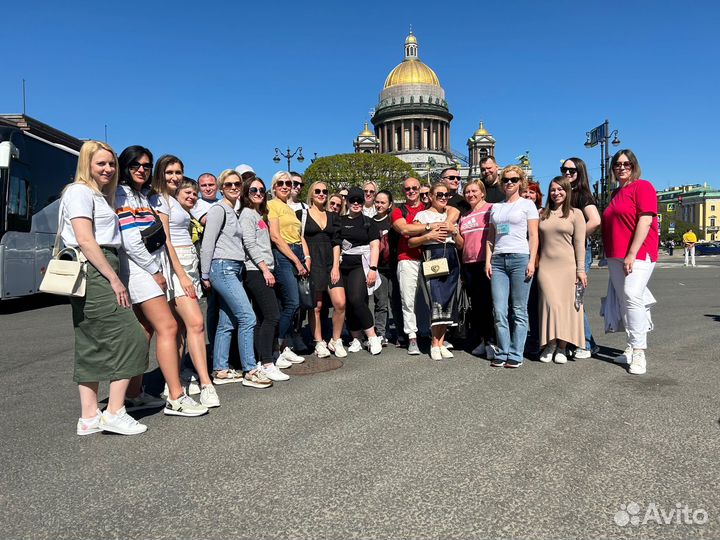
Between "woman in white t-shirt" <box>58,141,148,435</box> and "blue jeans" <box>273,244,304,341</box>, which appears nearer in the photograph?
"woman in white t-shirt" <box>58,141,148,435</box>

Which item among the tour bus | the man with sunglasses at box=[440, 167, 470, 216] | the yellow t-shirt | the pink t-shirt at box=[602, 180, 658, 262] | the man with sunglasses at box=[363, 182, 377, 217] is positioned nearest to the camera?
the pink t-shirt at box=[602, 180, 658, 262]

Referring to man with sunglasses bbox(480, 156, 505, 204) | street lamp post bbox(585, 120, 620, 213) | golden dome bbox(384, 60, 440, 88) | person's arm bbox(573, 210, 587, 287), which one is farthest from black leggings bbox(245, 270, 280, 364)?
golden dome bbox(384, 60, 440, 88)

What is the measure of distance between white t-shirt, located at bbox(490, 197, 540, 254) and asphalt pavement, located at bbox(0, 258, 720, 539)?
4.00 feet

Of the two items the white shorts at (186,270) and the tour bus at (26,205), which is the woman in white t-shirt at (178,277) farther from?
the tour bus at (26,205)

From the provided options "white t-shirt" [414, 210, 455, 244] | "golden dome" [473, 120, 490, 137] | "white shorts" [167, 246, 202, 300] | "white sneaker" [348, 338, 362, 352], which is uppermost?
"golden dome" [473, 120, 490, 137]

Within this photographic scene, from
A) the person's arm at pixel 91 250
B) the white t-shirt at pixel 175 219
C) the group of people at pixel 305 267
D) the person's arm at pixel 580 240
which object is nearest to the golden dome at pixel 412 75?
the group of people at pixel 305 267

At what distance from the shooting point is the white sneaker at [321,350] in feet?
20.3

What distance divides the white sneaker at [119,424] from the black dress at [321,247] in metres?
2.72

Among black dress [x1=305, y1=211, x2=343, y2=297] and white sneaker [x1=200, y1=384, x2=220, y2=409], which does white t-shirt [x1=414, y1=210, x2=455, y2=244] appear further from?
white sneaker [x1=200, y1=384, x2=220, y2=409]

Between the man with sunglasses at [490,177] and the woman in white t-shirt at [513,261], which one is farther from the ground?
the man with sunglasses at [490,177]

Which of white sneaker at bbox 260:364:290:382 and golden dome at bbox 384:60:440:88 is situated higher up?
golden dome at bbox 384:60:440:88

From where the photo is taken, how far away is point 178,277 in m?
4.24

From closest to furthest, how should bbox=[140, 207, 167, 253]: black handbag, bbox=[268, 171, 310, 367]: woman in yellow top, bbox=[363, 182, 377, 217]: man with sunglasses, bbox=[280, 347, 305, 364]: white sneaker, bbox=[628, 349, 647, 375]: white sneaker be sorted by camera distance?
1. bbox=[140, 207, 167, 253]: black handbag
2. bbox=[628, 349, 647, 375]: white sneaker
3. bbox=[268, 171, 310, 367]: woman in yellow top
4. bbox=[280, 347, 305, 364]: white sneaker
5. bbox=[363, 182, 377, 217]: man with sunglasses

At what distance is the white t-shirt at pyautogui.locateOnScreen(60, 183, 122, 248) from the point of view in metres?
3.43
